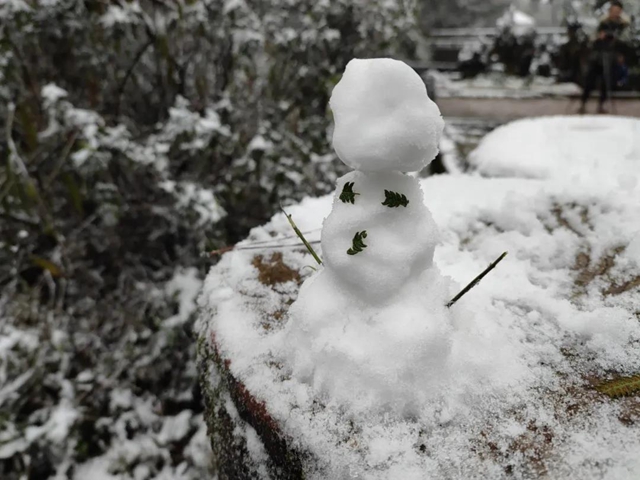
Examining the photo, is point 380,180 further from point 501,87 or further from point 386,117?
point 501,87

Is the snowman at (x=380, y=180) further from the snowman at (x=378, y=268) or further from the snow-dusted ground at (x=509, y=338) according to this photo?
the snow-dusted ground at (x=509, y=338)

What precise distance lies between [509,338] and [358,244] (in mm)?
477

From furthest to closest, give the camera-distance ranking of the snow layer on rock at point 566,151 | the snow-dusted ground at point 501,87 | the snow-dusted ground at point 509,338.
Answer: the snow-dusted ground at point 501,87, the snow layer on rock at point 566,151, the snow-dusted ground at point 509,338

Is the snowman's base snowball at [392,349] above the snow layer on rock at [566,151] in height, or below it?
above

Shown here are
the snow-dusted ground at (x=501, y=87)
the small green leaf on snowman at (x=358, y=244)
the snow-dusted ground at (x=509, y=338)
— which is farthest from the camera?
the snow-dusted ground at (x=501, y=87)

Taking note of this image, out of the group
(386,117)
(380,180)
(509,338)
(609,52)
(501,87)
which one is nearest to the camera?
(386,117)

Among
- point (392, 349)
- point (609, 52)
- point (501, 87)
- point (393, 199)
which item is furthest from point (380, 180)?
point (501, 87)

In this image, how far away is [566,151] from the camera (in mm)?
2758

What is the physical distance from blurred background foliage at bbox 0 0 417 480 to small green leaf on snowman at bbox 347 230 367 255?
1.63 metres

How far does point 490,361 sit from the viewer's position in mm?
1037

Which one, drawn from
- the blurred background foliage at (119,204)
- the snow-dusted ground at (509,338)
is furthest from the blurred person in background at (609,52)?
the snow-dusted ground at (509,338)

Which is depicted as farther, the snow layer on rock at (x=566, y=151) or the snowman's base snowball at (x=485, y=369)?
the snow layer on rock at (x=566, y=151)

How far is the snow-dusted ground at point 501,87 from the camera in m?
7.74

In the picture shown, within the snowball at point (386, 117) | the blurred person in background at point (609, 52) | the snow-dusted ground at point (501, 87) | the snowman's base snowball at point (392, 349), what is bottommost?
the snow-dusted ground at point (501, 87)
